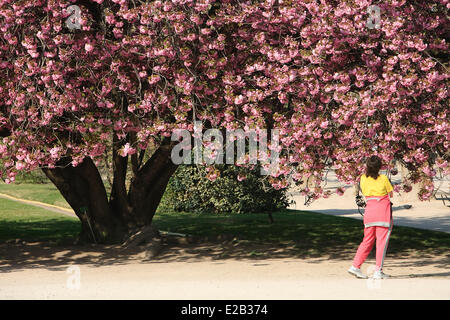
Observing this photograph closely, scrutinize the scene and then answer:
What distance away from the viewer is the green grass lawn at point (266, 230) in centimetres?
1577

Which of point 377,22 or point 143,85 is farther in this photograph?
point 143,85

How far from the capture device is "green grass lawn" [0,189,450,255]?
15773 mm

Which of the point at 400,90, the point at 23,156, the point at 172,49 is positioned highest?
the point at 172,49

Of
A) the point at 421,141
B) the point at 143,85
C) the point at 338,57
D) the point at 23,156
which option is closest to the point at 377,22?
the point at 338,57

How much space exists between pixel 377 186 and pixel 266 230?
941cm

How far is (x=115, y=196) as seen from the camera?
52.2ft

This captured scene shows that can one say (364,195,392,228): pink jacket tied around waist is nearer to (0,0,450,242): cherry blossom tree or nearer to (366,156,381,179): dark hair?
(366,156,381,179): dark hair

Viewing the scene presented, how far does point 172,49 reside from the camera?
429 inches

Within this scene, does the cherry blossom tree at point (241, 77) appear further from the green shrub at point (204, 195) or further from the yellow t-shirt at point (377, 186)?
the green shrub at point (204, 195)

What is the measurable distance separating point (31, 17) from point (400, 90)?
5911mm

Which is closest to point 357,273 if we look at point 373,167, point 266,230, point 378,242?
point 378,242

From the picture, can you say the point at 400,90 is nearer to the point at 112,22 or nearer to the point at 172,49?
the point at 172,49
